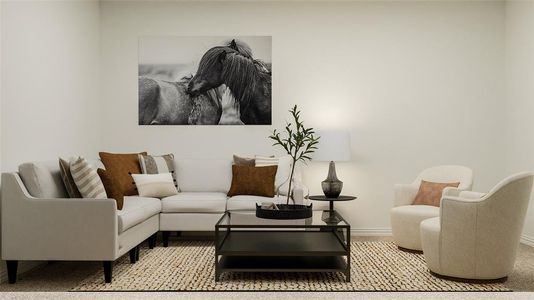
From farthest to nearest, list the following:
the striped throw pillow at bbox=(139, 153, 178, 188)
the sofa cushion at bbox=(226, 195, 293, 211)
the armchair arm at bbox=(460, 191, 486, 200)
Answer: the striped throw pillow at bbox=(139, 153, 178, 188)
the sofa cushion at bbox=(226, 195, 293, 211)
the armchair arm at bbox=(460, 191, 486, 200)

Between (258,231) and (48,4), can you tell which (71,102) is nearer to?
(48,4)

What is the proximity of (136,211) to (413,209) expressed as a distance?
8.53 ft

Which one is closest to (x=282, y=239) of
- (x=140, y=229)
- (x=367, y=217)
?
(x=140, y=229)

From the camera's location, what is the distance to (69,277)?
3.99 metres

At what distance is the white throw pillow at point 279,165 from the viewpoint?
5.65 m

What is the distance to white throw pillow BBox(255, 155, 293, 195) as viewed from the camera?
222 inches

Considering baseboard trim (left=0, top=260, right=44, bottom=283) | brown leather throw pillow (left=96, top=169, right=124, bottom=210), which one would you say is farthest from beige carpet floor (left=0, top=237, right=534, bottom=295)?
brown leather throw pillow (left=96, top=169, right=124, bottom=210)

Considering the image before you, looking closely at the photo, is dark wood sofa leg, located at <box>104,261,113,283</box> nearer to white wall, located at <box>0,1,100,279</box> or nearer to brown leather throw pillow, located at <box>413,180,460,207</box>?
white wall, located at <box>0,1,100,279</box>

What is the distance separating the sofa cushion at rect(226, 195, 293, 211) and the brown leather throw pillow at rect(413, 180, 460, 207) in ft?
4.37

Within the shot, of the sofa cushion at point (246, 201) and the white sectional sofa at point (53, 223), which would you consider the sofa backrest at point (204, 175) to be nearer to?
the sofa cushion at point (246, 201)

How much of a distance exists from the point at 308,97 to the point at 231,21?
1.31 metres

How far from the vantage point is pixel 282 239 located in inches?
168

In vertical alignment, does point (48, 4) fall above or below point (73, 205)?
above

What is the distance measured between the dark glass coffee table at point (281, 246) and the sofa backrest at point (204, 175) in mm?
1354
